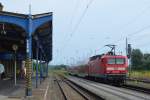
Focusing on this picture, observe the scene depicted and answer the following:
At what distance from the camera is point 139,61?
109000 millimetres

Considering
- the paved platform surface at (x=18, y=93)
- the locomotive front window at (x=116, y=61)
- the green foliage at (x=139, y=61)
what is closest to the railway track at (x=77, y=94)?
the paved platform surface at (x=18, y=93)

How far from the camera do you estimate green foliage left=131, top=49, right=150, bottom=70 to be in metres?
99.5

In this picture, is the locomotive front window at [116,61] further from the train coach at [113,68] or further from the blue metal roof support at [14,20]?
the blue metal roof support at [14,20]

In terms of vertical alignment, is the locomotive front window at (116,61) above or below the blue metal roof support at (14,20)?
below

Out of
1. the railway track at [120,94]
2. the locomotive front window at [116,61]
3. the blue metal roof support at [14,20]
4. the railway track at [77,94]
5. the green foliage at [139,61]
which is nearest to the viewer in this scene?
the blue metal roof support at [14,20]

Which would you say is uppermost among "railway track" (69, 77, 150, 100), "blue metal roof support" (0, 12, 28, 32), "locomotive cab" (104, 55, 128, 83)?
"blue metal roof support" (0, 12, 28, 32)

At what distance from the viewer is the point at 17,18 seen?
1006 inches

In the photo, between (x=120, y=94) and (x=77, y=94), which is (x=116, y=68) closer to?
(x=77, y=94)

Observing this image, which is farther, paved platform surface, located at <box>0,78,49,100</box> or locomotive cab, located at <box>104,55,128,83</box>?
locomotive cab, located at <box>104,55,128,83</box>

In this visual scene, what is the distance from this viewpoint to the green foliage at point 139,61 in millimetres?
99500

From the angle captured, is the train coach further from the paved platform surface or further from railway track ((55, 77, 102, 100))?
the paved platform surface

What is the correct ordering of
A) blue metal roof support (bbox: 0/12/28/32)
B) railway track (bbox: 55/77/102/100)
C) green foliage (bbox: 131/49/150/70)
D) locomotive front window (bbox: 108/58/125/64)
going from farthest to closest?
green foliage (bbox: 131/49/150/70)
locomotive front window (bbox: 108/58/125/64)
railway track (bbox: 55/77/102/100)
blue metal roof support (bbox: 0/12/28/32)

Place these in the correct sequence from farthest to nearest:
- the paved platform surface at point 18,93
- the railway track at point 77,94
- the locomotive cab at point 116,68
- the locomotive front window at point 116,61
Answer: the locomotive front window at point 116,61 < the locomotive cab at point 116,68 < the railway track at point 77,94 < the paved platform surface at point 18,93

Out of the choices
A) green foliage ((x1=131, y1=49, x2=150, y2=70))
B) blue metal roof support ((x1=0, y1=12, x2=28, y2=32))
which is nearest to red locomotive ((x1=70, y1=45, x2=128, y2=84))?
blue metal roof support ((x1=0, y1=12, x2=28, y2=32))
